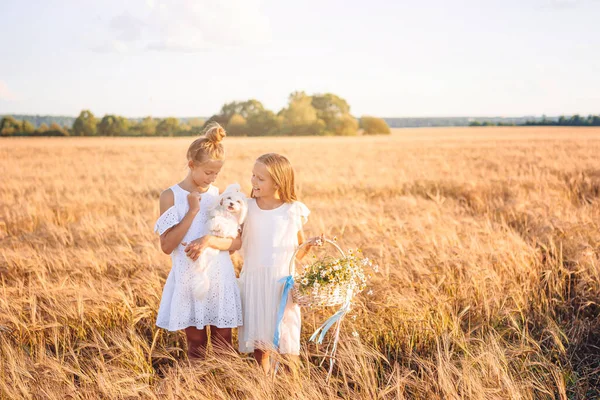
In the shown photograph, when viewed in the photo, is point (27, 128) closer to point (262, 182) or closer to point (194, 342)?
point (194, 342)

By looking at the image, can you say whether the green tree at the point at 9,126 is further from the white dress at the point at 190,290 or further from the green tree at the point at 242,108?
the white dress at the point at 190,290

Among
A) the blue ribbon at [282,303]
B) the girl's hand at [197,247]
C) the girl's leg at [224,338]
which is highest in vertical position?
the girl's hand at [197,247]

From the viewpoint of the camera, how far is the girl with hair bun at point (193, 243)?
282cm

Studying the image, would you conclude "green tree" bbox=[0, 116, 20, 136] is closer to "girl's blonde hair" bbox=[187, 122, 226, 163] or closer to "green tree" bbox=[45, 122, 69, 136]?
"green tree" bbox=[45, 122, 69, 136]

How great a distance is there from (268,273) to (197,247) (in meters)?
0.42

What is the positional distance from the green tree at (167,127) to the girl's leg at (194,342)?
61221mm

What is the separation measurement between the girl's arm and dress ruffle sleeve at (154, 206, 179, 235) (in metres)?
0.03

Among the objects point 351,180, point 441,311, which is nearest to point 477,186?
point 351,180

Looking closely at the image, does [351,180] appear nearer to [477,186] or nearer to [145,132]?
[477,186]

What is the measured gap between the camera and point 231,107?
7362cm

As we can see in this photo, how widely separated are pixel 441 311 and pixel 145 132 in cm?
6375

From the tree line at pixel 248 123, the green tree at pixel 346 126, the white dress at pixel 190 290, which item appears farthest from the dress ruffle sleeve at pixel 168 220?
the green tree at pixel 346 126

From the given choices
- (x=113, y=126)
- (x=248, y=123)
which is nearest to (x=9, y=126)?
(x=113, y=126)

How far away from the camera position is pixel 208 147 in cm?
282
